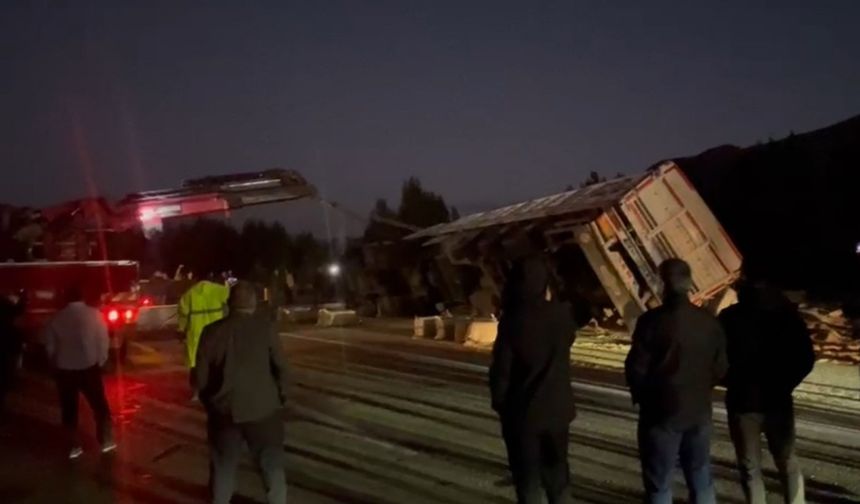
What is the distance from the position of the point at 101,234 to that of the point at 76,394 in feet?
30.8

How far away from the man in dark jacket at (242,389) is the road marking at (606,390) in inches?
193

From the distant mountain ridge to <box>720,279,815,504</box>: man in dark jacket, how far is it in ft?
66.0

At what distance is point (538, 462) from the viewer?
222 inches

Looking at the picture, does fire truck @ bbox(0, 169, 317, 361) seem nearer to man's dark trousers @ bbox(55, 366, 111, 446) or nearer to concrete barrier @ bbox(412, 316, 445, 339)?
concrete barrier @ bbox(412, 316, 445, 339)

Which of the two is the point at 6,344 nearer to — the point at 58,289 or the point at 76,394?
the point at 76,394

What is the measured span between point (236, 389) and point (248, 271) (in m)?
2.74

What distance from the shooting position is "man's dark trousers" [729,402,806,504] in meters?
6.27

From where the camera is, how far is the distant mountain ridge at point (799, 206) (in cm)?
2744

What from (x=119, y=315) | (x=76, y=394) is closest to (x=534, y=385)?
(x=76, y=394)

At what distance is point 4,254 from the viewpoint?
1786 cm

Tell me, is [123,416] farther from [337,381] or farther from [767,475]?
[767,475]

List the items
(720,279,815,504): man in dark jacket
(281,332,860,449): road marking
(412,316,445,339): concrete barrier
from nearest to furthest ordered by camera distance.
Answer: (720,279,815,504): man in dark jacket → (281,332,860,449): road marking → (412,316,445,339): concrete barrier

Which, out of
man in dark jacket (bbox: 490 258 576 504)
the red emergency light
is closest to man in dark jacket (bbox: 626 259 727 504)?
man in dark jacket (bbox: 490 258 576 504)

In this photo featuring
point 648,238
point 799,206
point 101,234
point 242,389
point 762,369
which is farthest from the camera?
point 799,206
